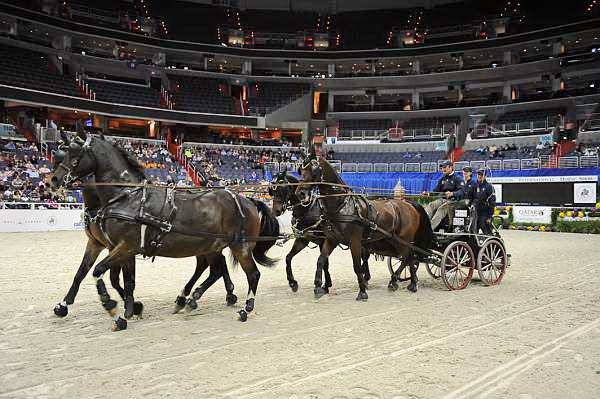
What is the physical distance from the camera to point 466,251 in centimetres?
837

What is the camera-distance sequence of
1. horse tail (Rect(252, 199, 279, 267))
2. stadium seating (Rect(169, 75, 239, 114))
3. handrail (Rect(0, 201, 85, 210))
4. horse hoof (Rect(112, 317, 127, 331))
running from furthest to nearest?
stadium seating (Rect(169, 75, 239, 114)) < handrail (Rect(0, 201, 85, 210)) < horse tail (Rect(252, 199, 279, 267)) < horse hoof (Rect(112, 317, 127, 331))

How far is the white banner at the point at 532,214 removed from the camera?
81.8ft

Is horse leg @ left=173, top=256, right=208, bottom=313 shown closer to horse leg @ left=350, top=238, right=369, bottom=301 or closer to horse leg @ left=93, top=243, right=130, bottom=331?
horse leg @ left=93, top=243, right=130, bottom=331

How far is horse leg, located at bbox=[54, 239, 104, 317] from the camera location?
5691mm

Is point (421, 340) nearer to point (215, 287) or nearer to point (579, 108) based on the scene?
point (215, 287)

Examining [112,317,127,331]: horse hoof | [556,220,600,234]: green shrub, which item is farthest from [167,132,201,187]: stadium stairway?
[112,317,127,331]: horse hoof

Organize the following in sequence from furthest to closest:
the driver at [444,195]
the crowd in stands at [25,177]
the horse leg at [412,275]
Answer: the crowd in stands at [25,177] < the driver at [444,195] < the horse leg at [412,275]

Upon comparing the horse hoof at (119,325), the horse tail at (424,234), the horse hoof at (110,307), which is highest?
the horse tail at (424,234)

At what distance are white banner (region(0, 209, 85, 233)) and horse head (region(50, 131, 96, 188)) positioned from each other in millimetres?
14131

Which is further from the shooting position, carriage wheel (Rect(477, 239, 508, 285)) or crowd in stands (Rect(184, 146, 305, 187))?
crowd in stands (Rect(184, 146, 305, 187))

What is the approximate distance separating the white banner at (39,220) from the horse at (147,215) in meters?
14.1

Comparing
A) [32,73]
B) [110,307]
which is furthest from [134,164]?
[32,73]

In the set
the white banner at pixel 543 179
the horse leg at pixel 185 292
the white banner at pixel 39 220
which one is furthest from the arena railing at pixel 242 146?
the horse leg at pixel 185 292

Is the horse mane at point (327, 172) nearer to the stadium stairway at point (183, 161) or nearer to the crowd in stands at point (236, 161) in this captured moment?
the stadium stairway at point (183, 161)
